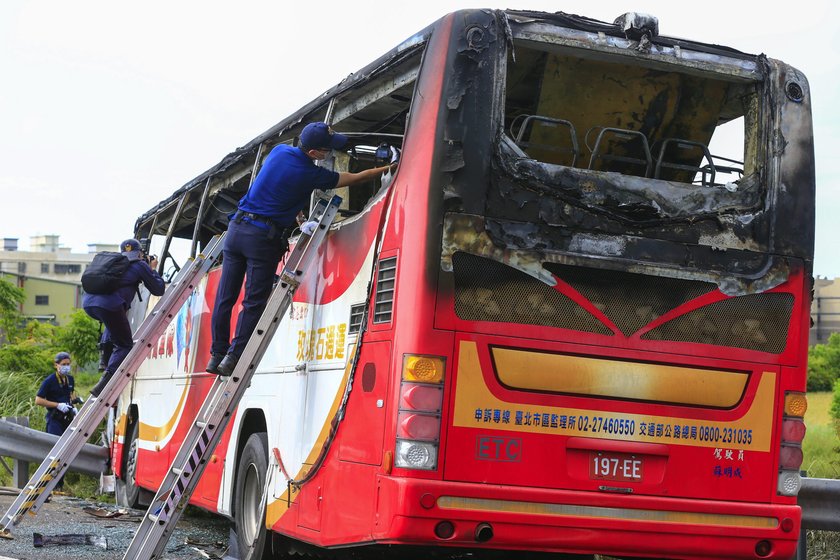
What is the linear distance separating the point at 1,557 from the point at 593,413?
4.65m

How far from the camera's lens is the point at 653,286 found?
260 inches

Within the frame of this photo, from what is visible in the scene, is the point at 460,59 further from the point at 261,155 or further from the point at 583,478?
the point at 261,155

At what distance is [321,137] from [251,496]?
284cm

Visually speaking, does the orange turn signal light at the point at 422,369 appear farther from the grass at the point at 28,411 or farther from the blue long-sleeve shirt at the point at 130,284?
the grass at the point at 28,411

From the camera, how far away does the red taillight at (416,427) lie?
6070 millimetres

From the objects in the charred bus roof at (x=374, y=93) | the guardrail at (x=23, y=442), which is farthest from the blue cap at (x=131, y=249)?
the guardrail at (x=23, y=442)

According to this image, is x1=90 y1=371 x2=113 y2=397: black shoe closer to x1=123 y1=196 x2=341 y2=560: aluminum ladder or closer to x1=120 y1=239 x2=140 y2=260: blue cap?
x1=120 y1=239 x2=140 y2=260: blue cap

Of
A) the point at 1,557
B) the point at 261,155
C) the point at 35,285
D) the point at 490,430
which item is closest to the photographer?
the point at 490,430

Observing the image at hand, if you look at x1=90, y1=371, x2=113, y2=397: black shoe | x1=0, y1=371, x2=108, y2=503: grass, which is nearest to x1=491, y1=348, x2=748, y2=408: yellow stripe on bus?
x1=90, y1=371, x2=113, y2=397: black shoe

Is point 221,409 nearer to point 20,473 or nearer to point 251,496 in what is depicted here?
point 251,496

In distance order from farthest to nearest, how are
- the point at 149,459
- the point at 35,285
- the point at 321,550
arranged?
the point at 35,285 < the point at 149,459 < the point at 321,550

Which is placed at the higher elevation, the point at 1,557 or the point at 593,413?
the point at 593,413

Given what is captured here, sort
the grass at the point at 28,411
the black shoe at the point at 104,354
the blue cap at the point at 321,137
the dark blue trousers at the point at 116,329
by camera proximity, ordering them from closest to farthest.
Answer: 1. the blue cap at the point at 321,137
2. the dark blue trousers at the point at 116,329
3. the black shoe at the point at 104,354
4. the grass at the point at 28,411

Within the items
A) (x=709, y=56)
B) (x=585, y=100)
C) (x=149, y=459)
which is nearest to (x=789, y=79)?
(x=709, y=56)
